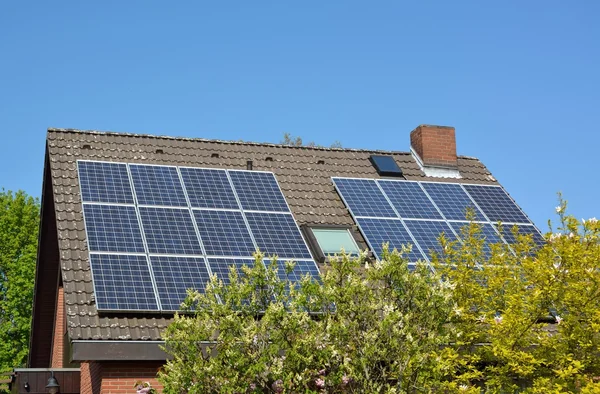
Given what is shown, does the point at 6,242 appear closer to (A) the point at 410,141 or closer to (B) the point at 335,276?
(A) the point at 410,141

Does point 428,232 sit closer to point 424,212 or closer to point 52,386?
point 424,212

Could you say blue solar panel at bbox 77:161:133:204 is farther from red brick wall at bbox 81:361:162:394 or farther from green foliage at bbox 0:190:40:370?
green foliage at bbox 0:190:40:370

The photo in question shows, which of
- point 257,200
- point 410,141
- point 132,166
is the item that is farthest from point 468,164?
point 132,166

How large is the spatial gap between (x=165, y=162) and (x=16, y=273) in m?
27.4

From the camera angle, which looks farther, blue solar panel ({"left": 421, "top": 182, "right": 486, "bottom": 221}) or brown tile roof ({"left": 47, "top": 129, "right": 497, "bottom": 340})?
blue solar panel ({"left": 421, "top": 182, "right": 486, "bottom": 221})

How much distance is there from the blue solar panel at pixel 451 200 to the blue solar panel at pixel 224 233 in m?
5.24

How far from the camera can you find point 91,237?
17219mm

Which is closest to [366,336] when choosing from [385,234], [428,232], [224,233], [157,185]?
[224,233]

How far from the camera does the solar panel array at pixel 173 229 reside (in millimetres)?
16250

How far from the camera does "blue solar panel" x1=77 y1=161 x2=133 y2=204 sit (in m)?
18.7

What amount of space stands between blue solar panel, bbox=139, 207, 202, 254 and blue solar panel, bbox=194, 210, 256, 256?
22 cm

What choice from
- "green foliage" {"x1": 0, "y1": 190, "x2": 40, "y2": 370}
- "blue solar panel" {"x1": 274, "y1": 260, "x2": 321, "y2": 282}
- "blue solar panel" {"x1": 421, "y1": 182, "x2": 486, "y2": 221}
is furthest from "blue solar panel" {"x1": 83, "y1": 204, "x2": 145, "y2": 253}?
"green foliage" {"x1": 0, "y1": 190, "x2": 40, "y2": 370}

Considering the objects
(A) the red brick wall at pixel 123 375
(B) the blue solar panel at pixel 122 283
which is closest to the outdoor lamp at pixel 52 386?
(A) the red brick wall at pixel 123 375

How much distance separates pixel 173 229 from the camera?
18094 mm
